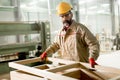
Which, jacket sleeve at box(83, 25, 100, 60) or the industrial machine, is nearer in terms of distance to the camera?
jacket sleeve at box(83, 25, 100, 60)

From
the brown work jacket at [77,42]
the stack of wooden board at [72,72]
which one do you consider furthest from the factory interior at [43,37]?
the brown work jacket at [77,42]

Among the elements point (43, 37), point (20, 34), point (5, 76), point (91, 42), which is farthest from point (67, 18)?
point (5, 76)

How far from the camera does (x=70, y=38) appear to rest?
8.11 ft

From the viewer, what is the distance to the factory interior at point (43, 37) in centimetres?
178

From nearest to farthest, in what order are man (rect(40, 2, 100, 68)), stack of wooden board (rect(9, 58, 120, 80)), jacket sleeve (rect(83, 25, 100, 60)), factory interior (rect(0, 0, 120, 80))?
stack of wooden board (rect(9, 58, 120, 80)) → factory interior (rect(0, 0, 120, 80)) → jacket sleeve (rect(83, 25, 100, 60)) → man (rect(40, 2, 100, 68))

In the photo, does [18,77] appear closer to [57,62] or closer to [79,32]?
[57,62]

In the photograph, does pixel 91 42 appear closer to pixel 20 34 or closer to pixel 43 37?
pixel 20 34

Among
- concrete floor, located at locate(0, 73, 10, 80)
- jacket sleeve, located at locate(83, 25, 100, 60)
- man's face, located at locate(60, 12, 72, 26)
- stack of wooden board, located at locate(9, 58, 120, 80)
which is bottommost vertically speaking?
concrete floor, located at locate(0, 73, 10, 80)

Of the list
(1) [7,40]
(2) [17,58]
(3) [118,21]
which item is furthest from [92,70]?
(3) [118,21]

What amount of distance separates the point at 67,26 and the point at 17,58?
1515 millimetres

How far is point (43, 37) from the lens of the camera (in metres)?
3.89

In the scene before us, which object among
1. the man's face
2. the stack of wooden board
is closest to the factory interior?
the stack of wooden board

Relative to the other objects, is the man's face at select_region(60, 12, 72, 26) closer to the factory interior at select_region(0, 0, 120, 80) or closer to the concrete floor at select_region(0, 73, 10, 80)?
the factory interior at select_region(0, 0, 120, 80)

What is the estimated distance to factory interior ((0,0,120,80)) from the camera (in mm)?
1777
